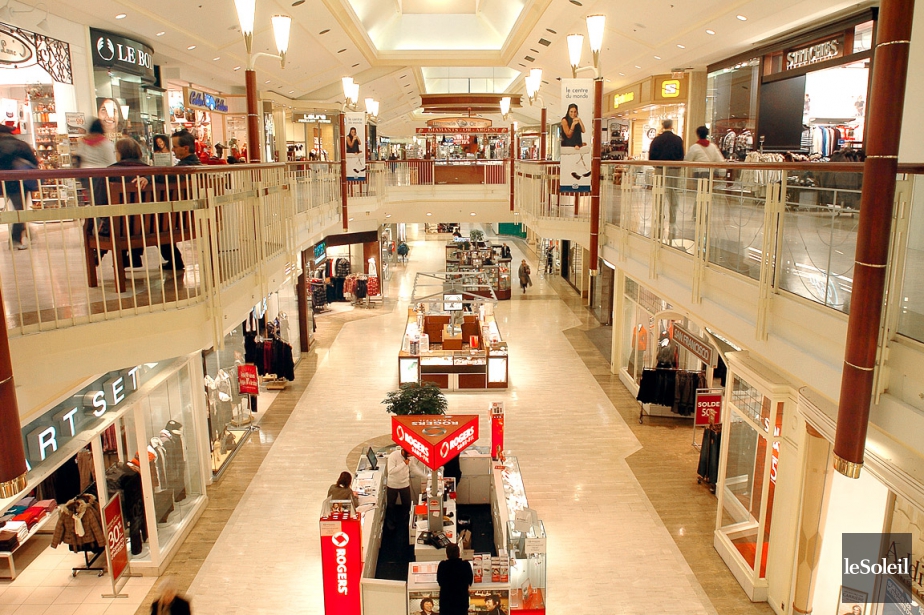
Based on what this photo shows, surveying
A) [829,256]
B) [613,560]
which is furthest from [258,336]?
[829,256]

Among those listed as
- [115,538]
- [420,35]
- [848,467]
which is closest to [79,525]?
[115,538]


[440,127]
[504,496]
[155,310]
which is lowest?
[504,496]

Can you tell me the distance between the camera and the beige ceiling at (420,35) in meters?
10.5

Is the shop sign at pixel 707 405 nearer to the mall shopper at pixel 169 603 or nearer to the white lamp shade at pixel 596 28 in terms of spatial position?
the white lamp shade at pixel 596 28

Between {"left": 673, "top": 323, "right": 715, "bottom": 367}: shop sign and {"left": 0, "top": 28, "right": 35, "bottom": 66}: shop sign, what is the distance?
32.7ft

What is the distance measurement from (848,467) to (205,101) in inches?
663

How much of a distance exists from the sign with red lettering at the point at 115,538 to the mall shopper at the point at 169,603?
7.72ft

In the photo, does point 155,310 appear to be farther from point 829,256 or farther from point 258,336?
point 258,336

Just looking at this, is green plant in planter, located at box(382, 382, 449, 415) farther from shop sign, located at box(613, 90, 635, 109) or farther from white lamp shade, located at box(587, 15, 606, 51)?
shop sign, located at box(613, 90, 635, 109)

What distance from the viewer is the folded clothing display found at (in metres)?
7.75

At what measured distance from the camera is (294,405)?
13102 mm

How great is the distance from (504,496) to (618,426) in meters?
4.20

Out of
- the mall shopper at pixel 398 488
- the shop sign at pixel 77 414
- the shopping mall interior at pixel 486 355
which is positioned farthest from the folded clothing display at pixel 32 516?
the mall shopper at pixel 398 488

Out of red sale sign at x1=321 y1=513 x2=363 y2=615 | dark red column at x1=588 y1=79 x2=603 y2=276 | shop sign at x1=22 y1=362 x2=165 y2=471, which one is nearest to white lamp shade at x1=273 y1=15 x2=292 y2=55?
dark red column at x1=588 y1=79 x2=603 y2=276
